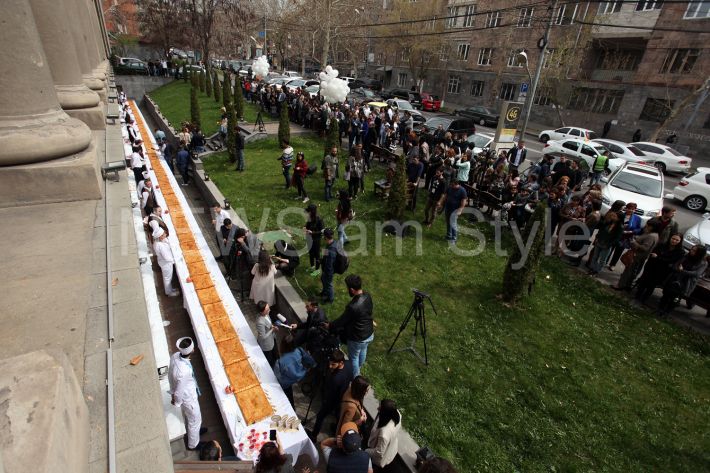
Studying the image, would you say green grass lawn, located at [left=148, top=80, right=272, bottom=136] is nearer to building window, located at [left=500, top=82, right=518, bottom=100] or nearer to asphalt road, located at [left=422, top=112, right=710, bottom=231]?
asphalt road, located at [left=422, top=112, right=710, bottom=231]

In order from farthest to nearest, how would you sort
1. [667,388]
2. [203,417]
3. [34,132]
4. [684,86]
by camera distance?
1. [684,86]
2. [667,388]
3. [203,417]
4. [34,132]

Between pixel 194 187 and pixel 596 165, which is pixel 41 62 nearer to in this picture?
pixel 194 187

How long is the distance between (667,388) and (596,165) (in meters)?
11.9

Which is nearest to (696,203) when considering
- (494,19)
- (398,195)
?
(398,195)

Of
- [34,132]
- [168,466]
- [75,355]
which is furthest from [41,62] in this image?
[168,466]

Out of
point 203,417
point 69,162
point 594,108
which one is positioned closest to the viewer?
point 69,162

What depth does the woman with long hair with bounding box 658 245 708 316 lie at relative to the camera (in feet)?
24.8

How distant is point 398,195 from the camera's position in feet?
36.0

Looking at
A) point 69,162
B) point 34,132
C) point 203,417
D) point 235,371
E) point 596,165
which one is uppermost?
point 34,132

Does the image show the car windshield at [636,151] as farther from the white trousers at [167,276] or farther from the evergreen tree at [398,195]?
the white trousers at [167,276]

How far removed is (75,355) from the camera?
114 inches

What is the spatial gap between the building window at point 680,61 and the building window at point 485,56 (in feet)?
53.8

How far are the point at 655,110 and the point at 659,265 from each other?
2868 cm

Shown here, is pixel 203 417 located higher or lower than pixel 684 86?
lower
